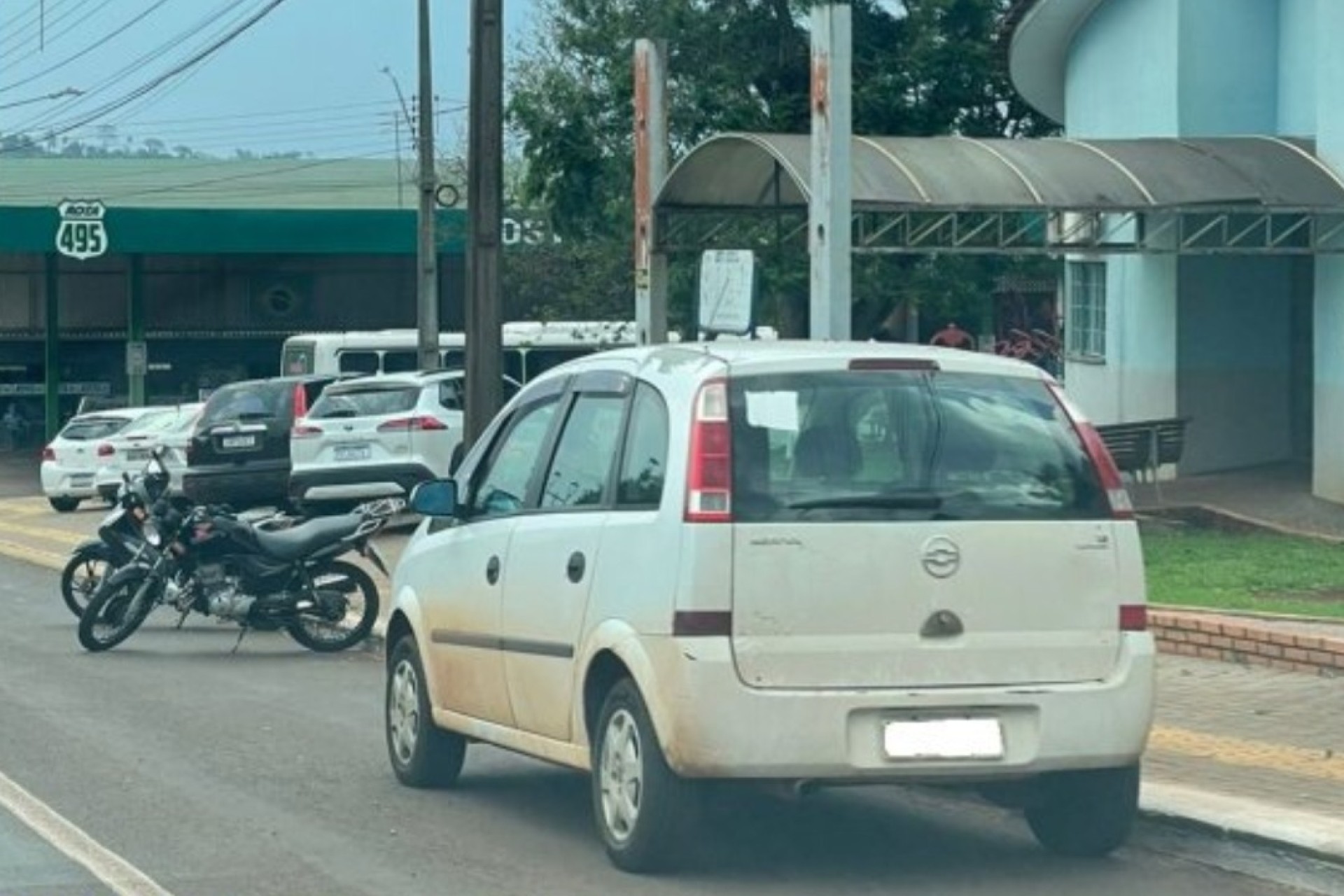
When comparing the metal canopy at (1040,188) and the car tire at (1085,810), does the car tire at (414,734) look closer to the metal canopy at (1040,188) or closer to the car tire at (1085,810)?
the car tire at (1085,810)

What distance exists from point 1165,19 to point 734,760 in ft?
62.1

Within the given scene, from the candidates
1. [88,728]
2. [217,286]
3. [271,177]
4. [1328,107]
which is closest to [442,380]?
[1328,107]

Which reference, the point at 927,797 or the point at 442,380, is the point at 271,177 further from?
the point at 927,797

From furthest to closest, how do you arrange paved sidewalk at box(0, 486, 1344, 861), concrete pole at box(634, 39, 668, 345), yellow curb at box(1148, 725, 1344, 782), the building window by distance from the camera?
the building window
concrete pole at box(634, 39, 668, 345)
yellow curb at box(1148, 725, 1344, 782)
paved sidewalk at box(0, 486, 1344, 861)

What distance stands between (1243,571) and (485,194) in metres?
6.33

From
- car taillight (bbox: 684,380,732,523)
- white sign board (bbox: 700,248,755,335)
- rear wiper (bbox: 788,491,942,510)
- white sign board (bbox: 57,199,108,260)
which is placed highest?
white sign board (bbox: 57,199,108,260)

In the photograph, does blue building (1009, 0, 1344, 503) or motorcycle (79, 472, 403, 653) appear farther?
blue building (1009, 0, 1344, 503)

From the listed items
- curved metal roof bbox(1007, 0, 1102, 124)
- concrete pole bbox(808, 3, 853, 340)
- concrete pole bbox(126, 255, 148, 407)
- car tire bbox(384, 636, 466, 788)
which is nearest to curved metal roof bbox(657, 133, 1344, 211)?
concrete pole bbox(808, 3, 853, 340)

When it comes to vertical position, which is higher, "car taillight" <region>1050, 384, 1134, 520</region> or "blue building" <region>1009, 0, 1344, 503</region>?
"blue building" <region>1009, 0, 1344, 503</region>

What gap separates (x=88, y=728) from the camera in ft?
44.2

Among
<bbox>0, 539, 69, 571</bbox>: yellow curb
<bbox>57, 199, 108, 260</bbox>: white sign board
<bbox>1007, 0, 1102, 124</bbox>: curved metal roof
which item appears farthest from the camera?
<bbox>57, 199, 108, 260</bbox>: white sign board

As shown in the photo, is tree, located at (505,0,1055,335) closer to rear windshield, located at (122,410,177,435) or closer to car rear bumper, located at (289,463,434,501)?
car rear bumper, located at (289,463,434,501)

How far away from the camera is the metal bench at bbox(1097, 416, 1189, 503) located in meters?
23.6

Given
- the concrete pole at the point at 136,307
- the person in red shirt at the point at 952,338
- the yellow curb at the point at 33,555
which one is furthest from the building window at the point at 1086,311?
the concrete pole at the point at 136,307
